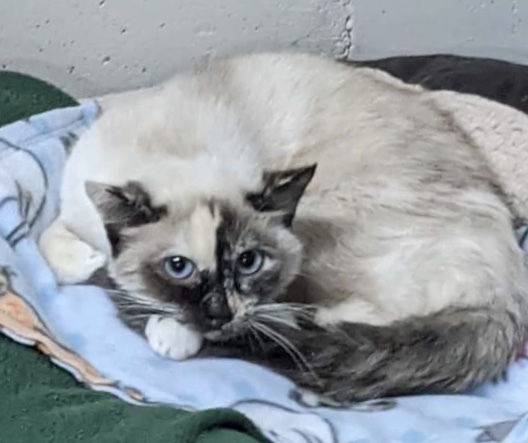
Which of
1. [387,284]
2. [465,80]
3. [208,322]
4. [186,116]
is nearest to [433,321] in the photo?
[387,284]

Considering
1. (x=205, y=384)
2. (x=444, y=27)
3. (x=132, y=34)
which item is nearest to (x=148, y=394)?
(x=205, y=384)

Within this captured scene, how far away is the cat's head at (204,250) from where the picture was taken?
1.70 meters

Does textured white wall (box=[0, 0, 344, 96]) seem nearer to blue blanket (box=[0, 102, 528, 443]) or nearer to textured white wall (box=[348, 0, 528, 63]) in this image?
textured white wall (box=[348, 0, 528, 63])

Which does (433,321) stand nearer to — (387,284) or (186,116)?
(387,284)

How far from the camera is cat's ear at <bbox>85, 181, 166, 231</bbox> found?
1698mm

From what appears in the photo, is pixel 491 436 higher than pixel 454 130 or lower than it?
lower

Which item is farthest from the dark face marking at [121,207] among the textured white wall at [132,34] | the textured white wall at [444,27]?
the textured white wall at [444,27]

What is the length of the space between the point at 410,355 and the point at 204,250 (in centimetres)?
30

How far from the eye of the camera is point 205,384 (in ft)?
5.53

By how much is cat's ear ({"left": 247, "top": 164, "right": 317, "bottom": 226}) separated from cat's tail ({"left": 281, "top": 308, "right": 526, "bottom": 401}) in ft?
0.57

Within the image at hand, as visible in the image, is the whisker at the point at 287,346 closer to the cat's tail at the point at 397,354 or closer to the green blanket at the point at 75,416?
the cat's tail at the point at 397,354

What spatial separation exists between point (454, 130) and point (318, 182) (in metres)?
0.25

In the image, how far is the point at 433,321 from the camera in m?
1.77

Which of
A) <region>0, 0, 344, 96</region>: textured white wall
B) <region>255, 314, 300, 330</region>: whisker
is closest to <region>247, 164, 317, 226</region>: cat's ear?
<region>255, 314, 300, 330</region>: whisker
